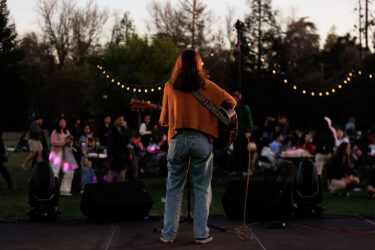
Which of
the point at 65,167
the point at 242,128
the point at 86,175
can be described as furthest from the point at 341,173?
the point at 65,167

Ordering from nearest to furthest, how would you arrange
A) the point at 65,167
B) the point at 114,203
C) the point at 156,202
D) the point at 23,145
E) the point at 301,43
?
the point at 114,203, the point at 156,202, the point at 65,167, the point at 23,145, the point at 301,43

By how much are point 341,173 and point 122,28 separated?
53658 millimetres

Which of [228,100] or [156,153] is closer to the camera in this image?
[228,100]

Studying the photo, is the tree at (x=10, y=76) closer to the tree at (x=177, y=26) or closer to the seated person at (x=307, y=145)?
the tree at (x=177, y=26)

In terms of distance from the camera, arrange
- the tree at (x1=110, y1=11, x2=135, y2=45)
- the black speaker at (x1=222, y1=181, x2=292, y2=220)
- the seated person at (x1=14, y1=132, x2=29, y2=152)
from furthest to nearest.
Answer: the tree at (x1=110, y1=11, x2=135, y2=45), the seated person at (x1=14, y1=132, x2=29, y2=152), the black speaker at (x1=222, y1=181, x2=292, y2=220)

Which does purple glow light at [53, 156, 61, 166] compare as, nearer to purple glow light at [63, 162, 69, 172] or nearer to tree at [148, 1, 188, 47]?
purple glow light at [63, 162, 69, 172]

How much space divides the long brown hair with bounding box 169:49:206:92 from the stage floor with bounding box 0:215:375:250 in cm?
165

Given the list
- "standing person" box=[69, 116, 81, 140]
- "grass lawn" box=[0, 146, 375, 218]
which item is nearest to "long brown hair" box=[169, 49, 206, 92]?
"grass lawn" box=[0, 146, 375, 218]

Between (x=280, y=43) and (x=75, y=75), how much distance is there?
22578 mm

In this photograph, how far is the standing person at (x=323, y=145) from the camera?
1148cm

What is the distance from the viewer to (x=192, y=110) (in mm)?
5227

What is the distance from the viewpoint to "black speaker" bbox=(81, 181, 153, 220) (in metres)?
6.73

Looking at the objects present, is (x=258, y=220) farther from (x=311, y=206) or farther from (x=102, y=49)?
(x=102, y=49)

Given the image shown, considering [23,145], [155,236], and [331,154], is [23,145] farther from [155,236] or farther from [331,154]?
[155,236]
